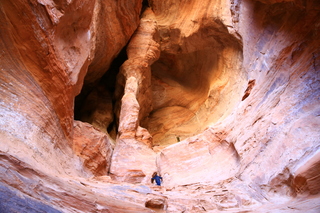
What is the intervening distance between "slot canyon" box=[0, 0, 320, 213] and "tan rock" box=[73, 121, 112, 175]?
3cm

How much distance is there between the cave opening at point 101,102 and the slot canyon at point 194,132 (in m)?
1.61

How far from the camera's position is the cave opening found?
10312mm

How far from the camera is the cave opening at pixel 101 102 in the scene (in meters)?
10.3

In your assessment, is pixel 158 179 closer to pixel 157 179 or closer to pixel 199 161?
pixel 157 179

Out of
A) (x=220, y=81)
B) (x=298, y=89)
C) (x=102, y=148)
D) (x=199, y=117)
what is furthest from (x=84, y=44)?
(x=199, y=117)

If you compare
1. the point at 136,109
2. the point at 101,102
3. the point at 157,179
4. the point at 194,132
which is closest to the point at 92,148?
the point at 157,179

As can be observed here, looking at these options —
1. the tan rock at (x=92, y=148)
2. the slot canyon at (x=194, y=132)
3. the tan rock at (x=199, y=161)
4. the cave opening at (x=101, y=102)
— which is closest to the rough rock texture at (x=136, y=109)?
the slot canyon at (x=194, y=132)

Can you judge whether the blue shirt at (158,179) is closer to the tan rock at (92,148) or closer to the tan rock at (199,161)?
the tan rock at (199,161)

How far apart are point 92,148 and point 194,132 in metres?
4.10

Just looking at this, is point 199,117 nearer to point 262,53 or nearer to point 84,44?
point 262,53

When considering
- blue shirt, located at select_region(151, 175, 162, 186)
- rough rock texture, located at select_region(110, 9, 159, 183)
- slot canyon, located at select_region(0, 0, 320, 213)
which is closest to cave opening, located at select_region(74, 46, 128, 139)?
rough rock texture, located at select_region(110, 9, 159, 183)

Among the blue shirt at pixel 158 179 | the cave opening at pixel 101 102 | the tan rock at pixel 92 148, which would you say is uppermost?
the cave opening at pixel 101 102

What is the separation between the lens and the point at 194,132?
9805 millimetres

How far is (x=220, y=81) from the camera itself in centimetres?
897
